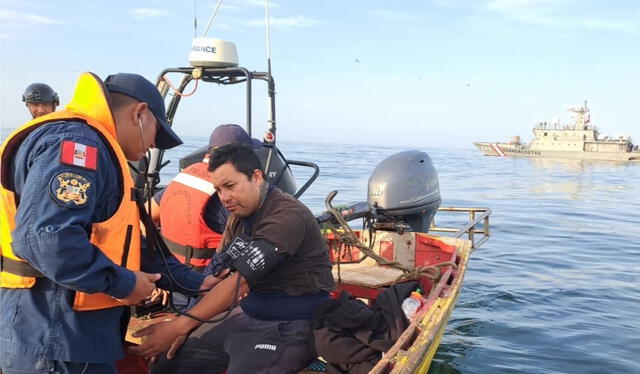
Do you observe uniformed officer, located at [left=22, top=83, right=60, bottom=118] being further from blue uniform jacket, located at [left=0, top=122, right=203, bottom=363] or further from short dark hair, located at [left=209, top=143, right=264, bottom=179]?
blue uniform jacket, located at [left=0, top=122, right=203, bottom=363]

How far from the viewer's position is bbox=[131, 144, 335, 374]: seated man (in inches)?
100

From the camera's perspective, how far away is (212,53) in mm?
5547

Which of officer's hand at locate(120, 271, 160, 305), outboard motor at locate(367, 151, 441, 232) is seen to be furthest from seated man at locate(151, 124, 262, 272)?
outboard motor at locate(367, 151, 441, 232)

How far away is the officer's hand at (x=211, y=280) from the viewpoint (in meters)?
2.68

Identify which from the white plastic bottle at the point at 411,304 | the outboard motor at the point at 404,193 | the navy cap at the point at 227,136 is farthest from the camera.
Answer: the outboard motor at the point at 404,193

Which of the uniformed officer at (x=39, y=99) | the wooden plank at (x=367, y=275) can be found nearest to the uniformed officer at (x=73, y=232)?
the uniformed officer at (x=39, y=99)

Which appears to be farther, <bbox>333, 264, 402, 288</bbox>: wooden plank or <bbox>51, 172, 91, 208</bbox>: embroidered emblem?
<bbox>333, 264, 402, 288</bbox>: wooden plank

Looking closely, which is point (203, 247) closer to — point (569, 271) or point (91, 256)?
point (91, 256)

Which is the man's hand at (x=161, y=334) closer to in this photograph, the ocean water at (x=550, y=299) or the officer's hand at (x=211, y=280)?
the officer's hand at (x=211, y=280)

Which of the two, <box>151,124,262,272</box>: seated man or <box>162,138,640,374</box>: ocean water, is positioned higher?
<box>151,124,262,272</box>: seated man

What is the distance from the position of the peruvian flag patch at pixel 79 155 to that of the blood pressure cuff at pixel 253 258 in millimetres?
971

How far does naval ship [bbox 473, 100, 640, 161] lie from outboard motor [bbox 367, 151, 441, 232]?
56538 millimetres

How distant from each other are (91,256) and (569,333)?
677 centimetres

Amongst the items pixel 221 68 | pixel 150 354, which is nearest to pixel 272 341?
pixel 150 354
